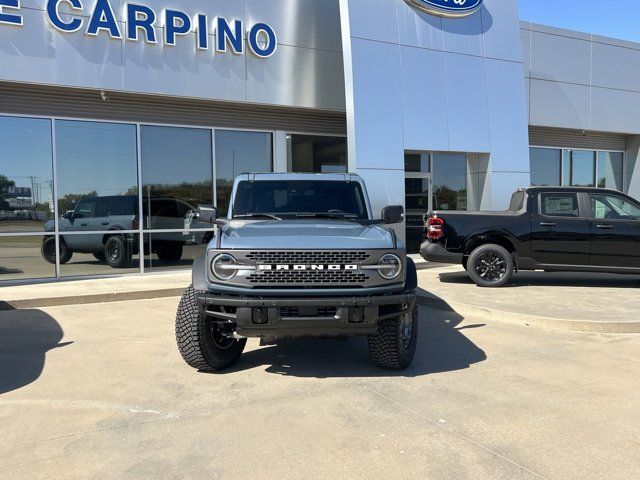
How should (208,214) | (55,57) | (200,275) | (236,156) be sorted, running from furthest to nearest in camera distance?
(236,156) → (55,57) → (208,214) → (200,275)

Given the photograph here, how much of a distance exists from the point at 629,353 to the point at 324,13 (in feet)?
33.3

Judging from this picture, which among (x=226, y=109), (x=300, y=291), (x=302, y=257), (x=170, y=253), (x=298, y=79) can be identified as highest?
(x=298, y=79)

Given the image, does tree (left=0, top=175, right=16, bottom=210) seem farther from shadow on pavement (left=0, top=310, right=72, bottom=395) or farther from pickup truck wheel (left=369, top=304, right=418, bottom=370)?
pickup truck wheel (left=369, top=304, right=418, bottom=370)

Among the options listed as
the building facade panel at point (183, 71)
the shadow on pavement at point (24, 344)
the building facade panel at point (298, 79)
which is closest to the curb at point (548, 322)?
the shadow on pavement at point (24, 344)

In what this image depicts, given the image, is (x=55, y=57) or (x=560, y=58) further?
(x=560, y=58)

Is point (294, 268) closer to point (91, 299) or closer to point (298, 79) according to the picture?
point (91, 299)

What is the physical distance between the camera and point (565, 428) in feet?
12.4

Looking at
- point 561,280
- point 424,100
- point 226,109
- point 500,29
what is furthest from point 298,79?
point 561,280

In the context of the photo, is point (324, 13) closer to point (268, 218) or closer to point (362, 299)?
point (268, 218)

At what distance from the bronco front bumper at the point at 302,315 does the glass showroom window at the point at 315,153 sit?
9236 millimetres

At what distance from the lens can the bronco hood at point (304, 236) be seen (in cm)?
449

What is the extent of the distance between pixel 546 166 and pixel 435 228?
9758 mm

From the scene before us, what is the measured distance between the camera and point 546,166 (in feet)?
57.6

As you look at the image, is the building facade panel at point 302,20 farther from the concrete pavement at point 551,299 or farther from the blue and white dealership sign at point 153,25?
the concrete pavement at point 551,299
